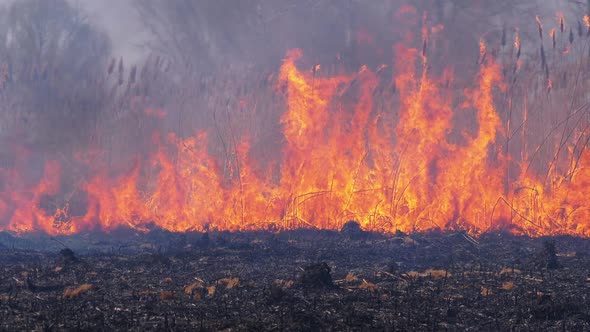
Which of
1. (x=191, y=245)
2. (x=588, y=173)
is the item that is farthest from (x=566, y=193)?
(x=191, y=245)

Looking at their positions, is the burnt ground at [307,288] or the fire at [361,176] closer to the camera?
the burnt ground at [307,288]

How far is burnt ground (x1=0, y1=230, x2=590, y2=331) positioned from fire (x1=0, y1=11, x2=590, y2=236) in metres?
7.41

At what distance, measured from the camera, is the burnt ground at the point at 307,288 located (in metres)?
18.1

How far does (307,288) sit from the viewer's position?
77.6ft

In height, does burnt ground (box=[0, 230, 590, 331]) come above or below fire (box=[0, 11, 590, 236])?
below

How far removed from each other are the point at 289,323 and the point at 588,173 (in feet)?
116

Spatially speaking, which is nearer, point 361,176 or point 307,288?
point 307,288

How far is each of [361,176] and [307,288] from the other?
2678 cm

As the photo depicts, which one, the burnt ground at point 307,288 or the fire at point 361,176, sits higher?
the fire at point 361,176

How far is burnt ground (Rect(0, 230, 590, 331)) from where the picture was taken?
18062mm

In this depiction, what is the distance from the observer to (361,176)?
4956 cm

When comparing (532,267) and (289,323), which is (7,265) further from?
(532,267)

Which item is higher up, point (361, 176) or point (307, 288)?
point (361, 176)

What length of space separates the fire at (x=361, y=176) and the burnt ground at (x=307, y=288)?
741cm
